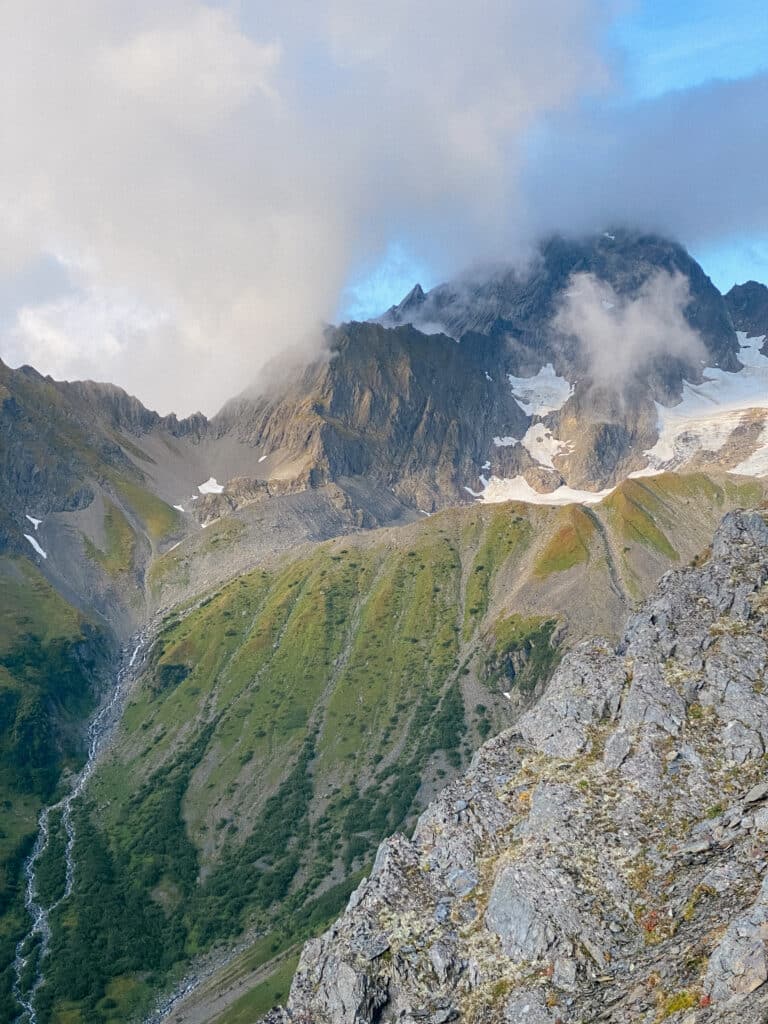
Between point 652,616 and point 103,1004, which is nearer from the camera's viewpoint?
point 652,616

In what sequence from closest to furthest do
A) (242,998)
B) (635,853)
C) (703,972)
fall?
(703,972)
(635,853)
(242,998)

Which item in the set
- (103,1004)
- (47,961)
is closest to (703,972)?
(103,1004)

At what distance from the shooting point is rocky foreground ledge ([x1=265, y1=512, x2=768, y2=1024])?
141 feet

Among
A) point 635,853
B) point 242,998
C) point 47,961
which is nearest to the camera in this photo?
point 635,853

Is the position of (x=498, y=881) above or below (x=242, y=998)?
above

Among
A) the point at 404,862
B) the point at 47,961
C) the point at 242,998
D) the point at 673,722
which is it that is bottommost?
the point at 242,998

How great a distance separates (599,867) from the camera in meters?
50.9

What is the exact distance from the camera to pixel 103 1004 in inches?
5625

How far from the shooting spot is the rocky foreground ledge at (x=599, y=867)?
43031 millimetres

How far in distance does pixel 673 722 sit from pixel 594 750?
583 cm

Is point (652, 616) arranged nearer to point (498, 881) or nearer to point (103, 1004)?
point (498, 881)

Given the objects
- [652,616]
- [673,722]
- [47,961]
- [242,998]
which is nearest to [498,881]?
[673,722]

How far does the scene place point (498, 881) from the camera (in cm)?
5228

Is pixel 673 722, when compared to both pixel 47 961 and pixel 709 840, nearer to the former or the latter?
pixel 709 840
